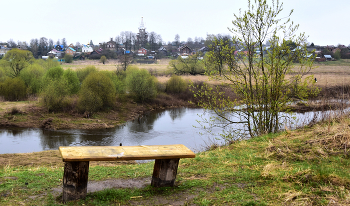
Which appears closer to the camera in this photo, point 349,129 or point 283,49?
point 349,129

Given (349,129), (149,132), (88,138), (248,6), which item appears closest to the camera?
(349,129)

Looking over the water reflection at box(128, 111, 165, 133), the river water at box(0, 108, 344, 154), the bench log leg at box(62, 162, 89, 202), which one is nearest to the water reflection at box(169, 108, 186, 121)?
the water reflection at box(128, 111, 165, 133)

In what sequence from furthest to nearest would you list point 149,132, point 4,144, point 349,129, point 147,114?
point 147,114
point 149,132
point 4,144
point 349,129

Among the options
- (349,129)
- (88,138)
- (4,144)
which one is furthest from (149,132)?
(349,129)

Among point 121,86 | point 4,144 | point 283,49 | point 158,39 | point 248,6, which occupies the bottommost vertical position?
point 4,144

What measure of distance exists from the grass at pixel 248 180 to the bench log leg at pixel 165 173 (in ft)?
0.43

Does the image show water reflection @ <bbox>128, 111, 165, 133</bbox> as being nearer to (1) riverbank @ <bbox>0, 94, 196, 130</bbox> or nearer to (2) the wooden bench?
(1) riverbank @ <bbox>0, 94, 196, 130</bbox>

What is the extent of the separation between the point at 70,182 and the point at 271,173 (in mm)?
3332

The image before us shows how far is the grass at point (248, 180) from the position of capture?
4203 mm

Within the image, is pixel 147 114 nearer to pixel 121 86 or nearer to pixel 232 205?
pixel 121 86

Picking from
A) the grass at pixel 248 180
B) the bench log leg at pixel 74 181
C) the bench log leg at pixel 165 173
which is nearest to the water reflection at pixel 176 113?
the grass at pixel 248 180

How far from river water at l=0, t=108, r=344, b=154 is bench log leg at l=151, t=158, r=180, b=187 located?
1384 cm

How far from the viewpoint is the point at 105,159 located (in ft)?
14.1

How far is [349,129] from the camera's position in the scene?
6.50 meters
